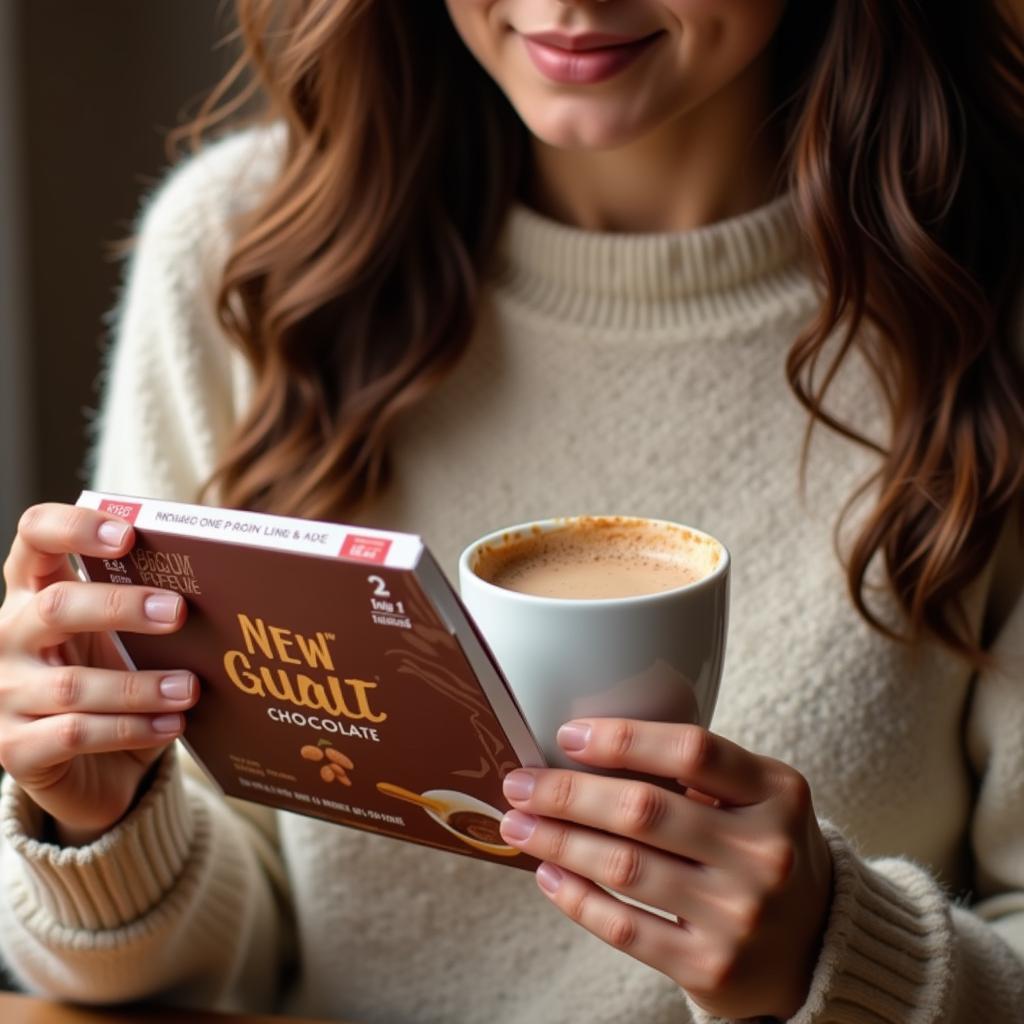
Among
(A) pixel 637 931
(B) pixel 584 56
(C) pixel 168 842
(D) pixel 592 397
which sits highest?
(B) pixel 584 56

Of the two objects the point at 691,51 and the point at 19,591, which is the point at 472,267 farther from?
the point at 19,591

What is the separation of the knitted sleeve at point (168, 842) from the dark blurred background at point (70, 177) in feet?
2.30

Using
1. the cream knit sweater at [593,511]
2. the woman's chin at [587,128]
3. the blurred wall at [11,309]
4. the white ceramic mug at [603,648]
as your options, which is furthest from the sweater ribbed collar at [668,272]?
the blurred wall at [11,309]

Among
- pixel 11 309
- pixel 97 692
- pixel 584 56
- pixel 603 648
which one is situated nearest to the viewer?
pixel 603 648

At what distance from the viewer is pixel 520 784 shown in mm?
710

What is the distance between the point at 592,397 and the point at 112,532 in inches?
20.1

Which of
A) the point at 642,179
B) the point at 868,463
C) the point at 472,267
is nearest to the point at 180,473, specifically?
the point at 472,267

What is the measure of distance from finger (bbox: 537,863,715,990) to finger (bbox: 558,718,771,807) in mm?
84

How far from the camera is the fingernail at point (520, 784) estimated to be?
0.71 metres

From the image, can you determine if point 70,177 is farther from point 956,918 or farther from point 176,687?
point 956,918

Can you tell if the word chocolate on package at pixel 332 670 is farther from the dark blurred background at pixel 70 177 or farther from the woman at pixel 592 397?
the dark blurred background at pixel 70 177

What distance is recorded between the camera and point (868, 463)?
3.61 feet

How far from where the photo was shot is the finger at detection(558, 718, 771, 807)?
0.70 metres

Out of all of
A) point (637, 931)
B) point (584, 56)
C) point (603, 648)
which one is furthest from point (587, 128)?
point (637, 931)
